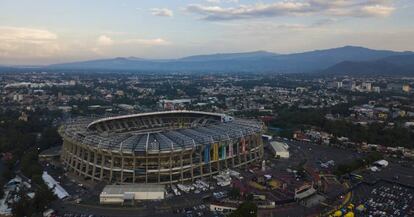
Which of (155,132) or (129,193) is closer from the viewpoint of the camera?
(129,193)

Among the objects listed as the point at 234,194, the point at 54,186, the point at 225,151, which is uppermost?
the point at 225,151

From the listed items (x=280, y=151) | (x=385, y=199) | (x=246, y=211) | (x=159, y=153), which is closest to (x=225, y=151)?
(x=159, y=153)

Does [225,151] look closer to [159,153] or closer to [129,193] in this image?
[159,153]

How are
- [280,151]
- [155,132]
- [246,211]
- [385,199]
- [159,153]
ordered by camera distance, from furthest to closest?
[280,151] < [155,132] < [159,153] < [385,199] < [246,211]

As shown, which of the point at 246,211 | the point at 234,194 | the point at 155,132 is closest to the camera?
the point at 246,211

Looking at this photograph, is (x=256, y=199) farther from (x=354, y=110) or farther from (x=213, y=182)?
(x=354, y=110)

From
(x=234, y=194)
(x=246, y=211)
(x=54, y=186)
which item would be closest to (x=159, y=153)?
(x=234, y=194)

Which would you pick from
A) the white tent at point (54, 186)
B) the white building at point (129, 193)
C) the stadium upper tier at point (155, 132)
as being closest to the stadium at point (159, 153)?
the stadium upper tier at point (155, 132)

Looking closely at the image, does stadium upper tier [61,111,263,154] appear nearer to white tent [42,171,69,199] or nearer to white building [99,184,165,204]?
white building [99,184,165,204]

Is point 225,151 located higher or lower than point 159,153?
lower
